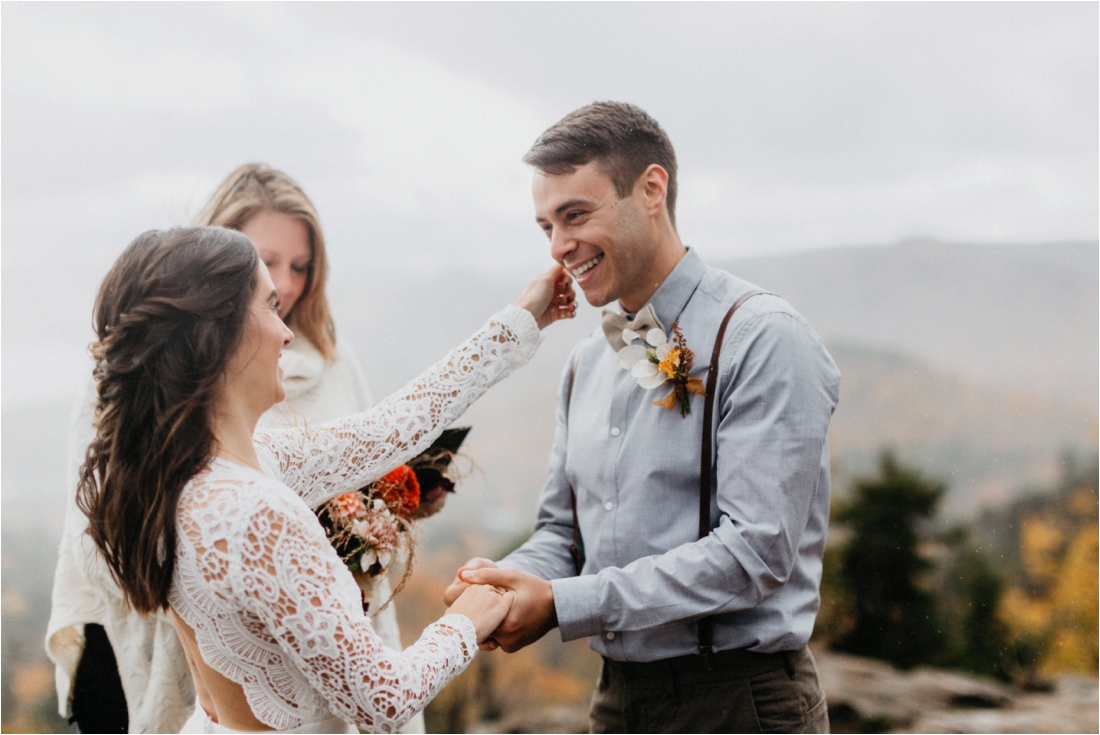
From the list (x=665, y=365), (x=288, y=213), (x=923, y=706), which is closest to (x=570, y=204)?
(x=665, y=365)

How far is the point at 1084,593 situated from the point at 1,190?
4.64 m

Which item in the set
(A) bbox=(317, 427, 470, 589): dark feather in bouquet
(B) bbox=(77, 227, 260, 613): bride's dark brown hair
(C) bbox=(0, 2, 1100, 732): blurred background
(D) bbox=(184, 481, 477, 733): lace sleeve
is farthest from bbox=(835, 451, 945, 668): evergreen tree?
(B) bbox=(77, 227, 260, 613): bride's dark brown hair

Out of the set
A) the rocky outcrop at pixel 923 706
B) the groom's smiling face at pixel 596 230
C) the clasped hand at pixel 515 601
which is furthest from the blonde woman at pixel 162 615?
the rocky outcrop at pixel 923 706

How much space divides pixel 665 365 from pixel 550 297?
1.55 feet

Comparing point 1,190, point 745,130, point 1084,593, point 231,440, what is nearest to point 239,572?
point 231,440

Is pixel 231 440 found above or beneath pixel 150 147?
beneath

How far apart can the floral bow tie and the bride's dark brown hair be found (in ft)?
3.21

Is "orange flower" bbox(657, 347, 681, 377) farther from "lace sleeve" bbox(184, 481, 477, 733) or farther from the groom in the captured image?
"lace sleeve" bbox(184, 481, 477, 733)

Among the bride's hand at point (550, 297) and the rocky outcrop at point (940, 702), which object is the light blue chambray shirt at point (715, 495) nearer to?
the bride's hand at point (550, 297)

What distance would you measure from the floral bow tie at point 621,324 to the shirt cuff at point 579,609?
0.62 metres

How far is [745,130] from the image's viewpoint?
365 cm

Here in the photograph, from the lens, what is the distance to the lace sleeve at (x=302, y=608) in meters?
1.27

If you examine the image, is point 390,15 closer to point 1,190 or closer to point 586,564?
point 1,190

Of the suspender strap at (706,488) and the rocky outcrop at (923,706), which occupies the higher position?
the suspender strap at (706,488)
